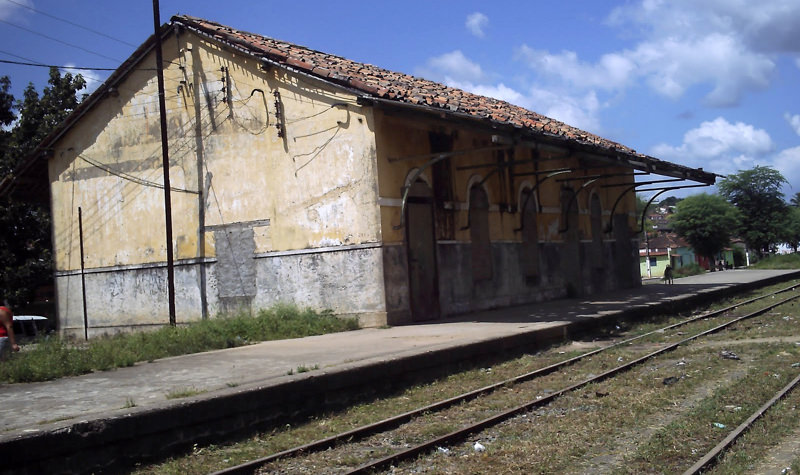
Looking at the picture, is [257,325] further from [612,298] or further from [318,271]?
[612,298]

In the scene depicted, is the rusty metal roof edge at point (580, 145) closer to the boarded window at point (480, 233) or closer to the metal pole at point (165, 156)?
the boarded window at point (480, 233)

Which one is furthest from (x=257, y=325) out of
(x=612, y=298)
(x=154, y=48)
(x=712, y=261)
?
(x=712, y=261)

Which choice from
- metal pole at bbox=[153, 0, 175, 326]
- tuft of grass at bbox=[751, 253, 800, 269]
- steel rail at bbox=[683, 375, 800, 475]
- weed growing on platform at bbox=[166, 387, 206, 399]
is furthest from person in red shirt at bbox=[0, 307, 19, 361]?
tuft of grass at bbox=[751, 253, 800, 269]

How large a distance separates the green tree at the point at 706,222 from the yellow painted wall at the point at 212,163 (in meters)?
46.9

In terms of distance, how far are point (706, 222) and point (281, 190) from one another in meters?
47.1

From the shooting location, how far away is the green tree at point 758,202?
61.6 meters

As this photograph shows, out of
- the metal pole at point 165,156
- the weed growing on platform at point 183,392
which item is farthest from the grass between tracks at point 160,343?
the weed growing on platform at point 183,392

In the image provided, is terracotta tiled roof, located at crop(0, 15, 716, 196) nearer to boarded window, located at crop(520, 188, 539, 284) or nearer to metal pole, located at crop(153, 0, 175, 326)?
metal pole, located at crop(153, 0, 175, 326)

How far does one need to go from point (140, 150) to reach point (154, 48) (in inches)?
94.3

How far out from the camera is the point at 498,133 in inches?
591

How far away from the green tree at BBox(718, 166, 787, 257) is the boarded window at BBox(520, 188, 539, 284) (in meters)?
45.8

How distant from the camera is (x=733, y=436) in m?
6.36

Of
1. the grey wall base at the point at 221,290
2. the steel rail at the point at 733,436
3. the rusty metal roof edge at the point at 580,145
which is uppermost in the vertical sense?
the rusty metal roof edge at the point at 580,145

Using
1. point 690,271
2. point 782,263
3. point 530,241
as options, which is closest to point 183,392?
point 530,241
